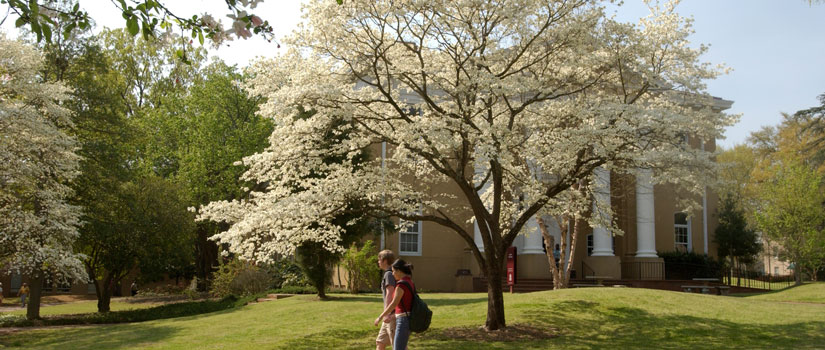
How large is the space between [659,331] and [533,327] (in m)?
2.33

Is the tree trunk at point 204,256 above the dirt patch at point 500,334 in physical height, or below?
above

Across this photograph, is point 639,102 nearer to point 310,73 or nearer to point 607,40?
point 607,40

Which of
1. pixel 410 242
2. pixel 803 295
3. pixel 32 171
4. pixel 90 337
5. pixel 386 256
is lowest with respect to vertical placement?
pixel 90 337

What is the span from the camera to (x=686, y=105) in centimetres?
1391

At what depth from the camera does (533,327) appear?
480 inches

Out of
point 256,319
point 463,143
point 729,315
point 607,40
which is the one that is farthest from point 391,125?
point 729,315

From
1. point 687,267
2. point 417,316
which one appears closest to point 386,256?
point 417,316

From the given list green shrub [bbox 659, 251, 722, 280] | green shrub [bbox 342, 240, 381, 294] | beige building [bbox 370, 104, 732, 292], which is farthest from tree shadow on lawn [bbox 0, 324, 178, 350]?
green shrub [bbox 659, 251, 722, 280]

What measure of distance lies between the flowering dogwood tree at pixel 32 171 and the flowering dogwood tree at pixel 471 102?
7.46 meters

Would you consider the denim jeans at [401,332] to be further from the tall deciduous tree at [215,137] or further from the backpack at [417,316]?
the tall deciduous tree at [215,137]

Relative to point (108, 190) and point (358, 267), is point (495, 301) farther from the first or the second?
point (108, 190)

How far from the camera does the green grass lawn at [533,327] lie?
1112 centimetres

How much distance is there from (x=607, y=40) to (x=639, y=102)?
168 cm

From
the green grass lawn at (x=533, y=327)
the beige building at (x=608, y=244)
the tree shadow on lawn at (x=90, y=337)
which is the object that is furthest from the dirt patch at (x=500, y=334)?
the beige building at (x=608, y=244)
